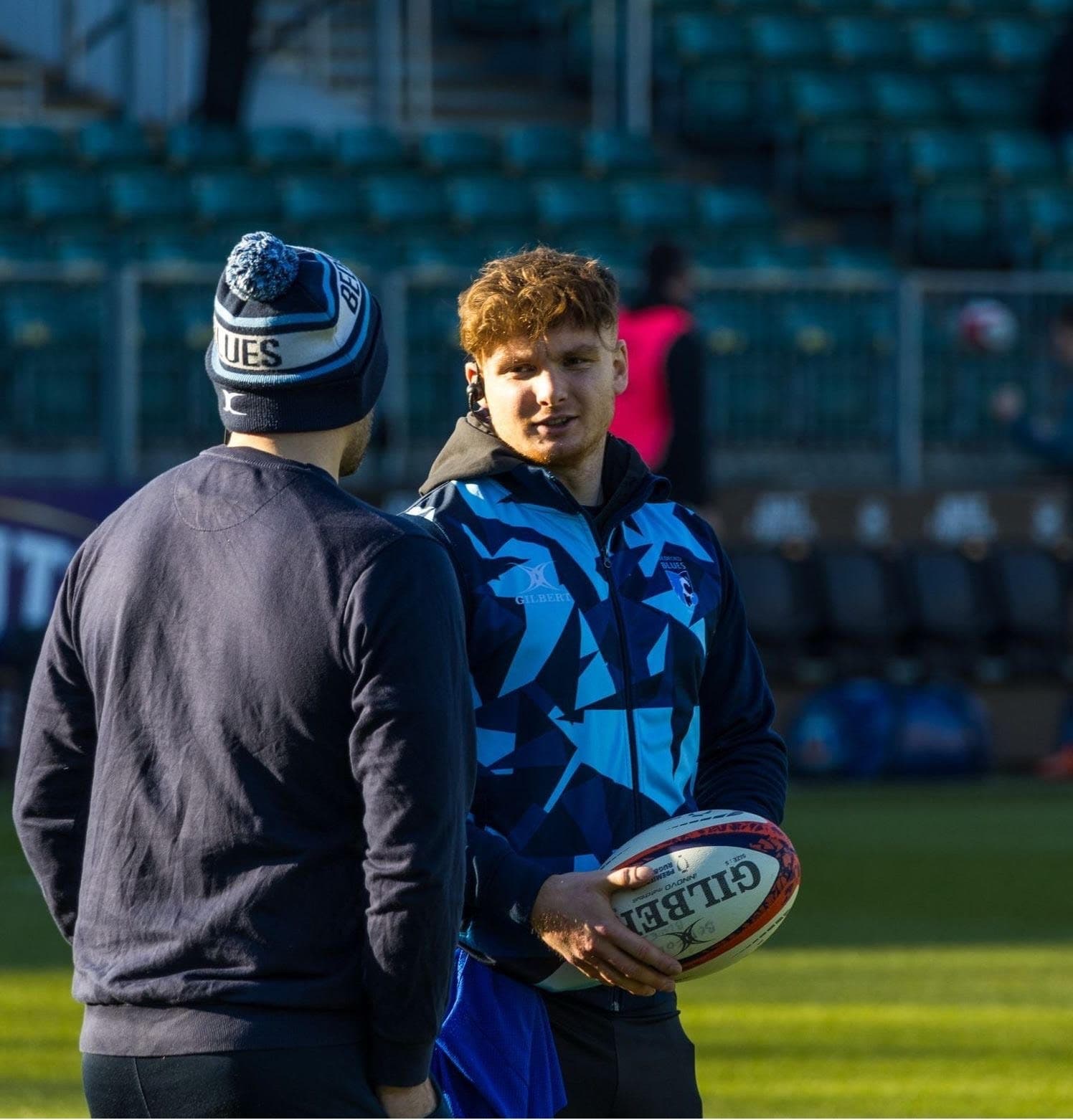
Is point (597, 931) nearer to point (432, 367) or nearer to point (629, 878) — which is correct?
point (629, 878)

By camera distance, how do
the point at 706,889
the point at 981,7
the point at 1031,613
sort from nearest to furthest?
the point at 706,889 < the point at 1031,613 < the point at 981,7

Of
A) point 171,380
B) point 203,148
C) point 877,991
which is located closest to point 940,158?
point 203,148

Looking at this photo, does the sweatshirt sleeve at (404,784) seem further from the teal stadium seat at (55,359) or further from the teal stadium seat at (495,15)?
the teal stadium seat at (495,15)

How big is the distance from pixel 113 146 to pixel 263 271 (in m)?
16.8

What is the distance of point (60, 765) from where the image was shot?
3.34 meters

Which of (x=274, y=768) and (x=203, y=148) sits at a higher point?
(x=203, y=148)

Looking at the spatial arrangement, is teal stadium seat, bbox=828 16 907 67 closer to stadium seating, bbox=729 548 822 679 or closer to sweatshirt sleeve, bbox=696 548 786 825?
stadium seating, bbox=729 548 822 679

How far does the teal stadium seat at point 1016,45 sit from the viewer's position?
2291cm

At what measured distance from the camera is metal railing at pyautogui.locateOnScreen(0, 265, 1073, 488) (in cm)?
1486

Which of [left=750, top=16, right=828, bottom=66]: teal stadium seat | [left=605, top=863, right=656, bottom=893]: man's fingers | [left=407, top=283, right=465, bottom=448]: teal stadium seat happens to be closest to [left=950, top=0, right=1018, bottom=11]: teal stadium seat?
[left=750, top=16, right=828, bottom=66]: teal stadium seat

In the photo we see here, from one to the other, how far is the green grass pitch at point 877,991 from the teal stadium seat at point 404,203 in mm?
7738

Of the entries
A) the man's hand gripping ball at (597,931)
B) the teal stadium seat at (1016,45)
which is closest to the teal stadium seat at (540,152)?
the teal stadium seat at (1016,45)

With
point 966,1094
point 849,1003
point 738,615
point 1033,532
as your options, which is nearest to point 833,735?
point 1033,532

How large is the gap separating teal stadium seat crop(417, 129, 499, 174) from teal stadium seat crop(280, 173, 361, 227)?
1.15m
